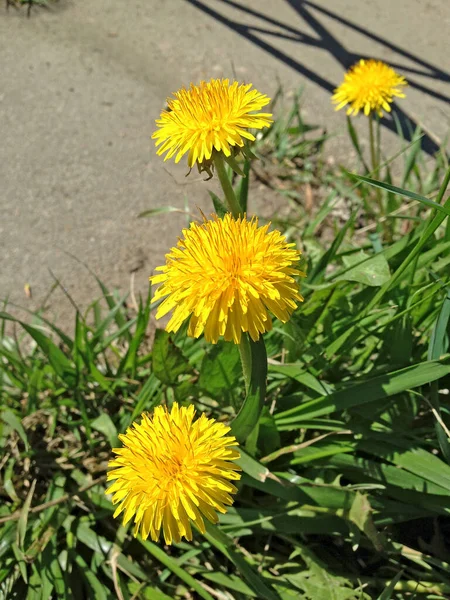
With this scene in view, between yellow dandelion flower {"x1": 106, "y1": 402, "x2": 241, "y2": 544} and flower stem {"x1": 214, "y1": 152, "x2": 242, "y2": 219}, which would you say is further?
flower stem {"x1": 214, "y1": 152, "x2": 242, "y2": 219}

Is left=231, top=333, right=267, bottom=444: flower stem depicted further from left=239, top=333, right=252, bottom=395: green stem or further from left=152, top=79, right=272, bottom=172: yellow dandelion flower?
left=152, top=79, right=272, bottom=172: yellow dandelion flower

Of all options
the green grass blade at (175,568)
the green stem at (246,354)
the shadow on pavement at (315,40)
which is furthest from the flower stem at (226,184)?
the shadow on pavement at (315,40)

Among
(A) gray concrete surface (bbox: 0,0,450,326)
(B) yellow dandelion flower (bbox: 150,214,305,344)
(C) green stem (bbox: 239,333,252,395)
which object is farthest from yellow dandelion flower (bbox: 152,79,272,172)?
(A) gray concrete surface (bbox: 0,0,450,326)

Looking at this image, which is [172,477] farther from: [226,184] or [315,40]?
[315,40]

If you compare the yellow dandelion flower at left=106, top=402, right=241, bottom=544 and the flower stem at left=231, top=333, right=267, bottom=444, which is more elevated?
the flower stem at left=231, top=333, right=267, bottom=444

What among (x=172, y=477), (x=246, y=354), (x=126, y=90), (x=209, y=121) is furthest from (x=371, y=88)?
(x=172, y=477)

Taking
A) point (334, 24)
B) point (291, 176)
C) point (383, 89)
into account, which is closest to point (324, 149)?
point (291, 176)

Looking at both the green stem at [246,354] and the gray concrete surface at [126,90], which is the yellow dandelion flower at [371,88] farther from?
the green stem at [246,354]
